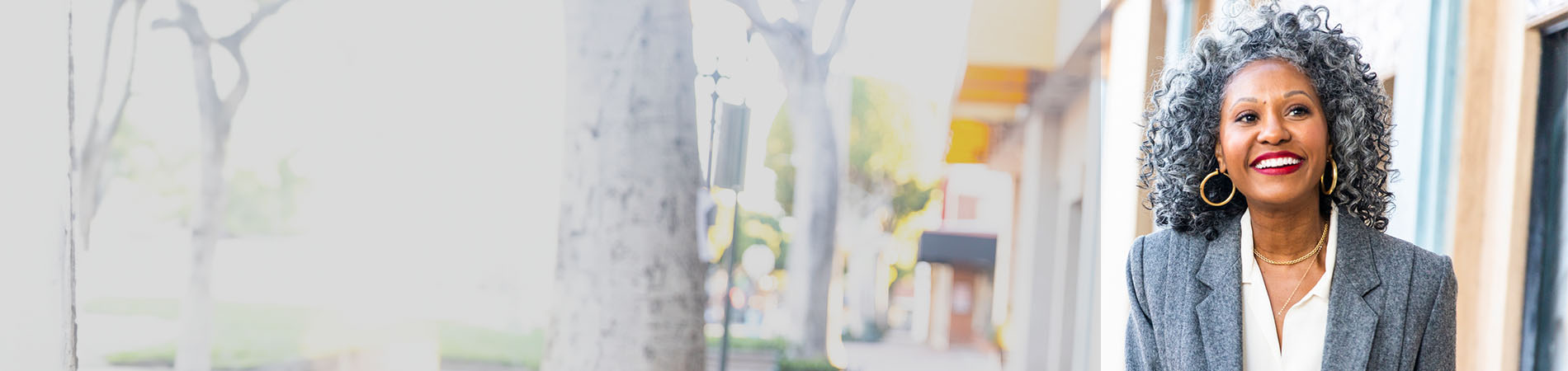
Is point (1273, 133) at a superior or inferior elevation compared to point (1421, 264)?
superior

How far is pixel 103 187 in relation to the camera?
7.94 m

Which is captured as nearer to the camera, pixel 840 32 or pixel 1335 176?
pixel 1335 176

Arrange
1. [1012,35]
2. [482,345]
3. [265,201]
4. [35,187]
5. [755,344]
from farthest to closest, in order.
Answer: [755,344] → [482,345] → [265,201] → [1012,35] → [35,187]

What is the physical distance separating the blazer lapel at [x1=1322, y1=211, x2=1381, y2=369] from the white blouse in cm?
1

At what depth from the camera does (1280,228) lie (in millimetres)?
1423

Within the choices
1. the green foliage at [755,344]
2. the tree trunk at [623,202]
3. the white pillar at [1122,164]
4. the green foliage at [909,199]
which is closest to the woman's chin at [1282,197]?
the white pillar at [1122,164]

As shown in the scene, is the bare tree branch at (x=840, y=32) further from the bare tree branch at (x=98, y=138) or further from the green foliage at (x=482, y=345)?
the bare tree branch at (x=98, y=138)

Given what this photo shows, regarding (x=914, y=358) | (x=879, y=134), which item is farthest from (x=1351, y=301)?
(x=879, y=134)

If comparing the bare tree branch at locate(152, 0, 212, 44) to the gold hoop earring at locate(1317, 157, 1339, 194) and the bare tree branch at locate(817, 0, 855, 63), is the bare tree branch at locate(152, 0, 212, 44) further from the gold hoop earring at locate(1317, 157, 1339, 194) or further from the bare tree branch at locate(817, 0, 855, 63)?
the gold hoop earring at locate(1317, 157, 1339, 194)

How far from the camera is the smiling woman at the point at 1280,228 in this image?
1349 millimetres

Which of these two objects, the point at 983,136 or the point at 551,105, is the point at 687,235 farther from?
the point at 983,136

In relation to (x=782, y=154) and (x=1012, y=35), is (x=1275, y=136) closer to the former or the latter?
(x=1012, y=35)

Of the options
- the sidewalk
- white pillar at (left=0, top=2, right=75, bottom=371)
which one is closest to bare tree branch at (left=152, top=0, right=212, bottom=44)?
white pillar at (left=0, top=2, right=75, bottom=371)

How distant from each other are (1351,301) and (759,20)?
7565mm
